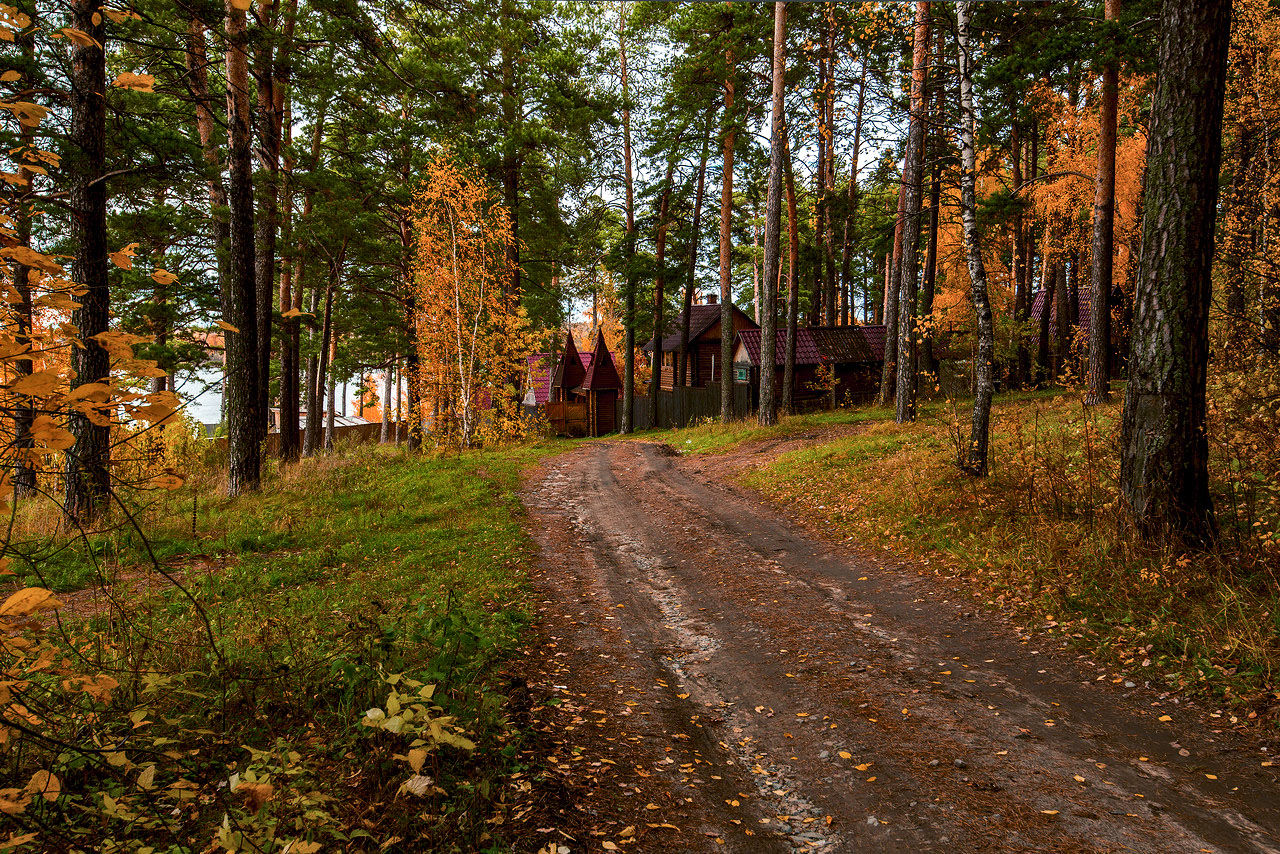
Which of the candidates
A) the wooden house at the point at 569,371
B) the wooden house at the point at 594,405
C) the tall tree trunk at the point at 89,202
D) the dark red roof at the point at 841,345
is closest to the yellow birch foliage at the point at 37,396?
the tall tree trunk at the point at 89,202

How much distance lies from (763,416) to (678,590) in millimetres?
12462

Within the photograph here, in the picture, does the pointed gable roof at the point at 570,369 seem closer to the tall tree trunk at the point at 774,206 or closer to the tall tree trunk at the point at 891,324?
the tall tree trunk at the point at 891,324

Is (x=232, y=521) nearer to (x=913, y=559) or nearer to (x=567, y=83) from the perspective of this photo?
(x=913, y=559)

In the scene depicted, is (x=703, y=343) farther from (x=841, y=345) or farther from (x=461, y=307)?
(x=461, y=307)

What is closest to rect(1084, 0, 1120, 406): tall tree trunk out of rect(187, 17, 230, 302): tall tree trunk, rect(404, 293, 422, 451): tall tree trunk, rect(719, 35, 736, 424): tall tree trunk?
rect(719, 35, 736, 424): tall tree trunk

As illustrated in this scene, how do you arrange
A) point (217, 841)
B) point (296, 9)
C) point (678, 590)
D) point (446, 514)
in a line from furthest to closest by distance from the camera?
point (296, 9) < point (446, 514) < point (678, 590) < point (217, 841)

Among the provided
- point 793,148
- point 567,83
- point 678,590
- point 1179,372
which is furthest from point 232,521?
point 567,83

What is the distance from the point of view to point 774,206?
59.7 feet

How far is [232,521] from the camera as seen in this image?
31.2 ft

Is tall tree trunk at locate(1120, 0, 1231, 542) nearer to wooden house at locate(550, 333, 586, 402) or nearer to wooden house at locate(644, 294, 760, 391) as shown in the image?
wooden house at locate(644, 294, 760, 391)

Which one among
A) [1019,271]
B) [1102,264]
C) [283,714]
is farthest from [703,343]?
[283,714]

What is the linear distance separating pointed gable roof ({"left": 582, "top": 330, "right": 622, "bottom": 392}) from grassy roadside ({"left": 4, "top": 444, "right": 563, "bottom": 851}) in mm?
26579

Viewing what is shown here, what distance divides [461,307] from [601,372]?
A: 50.4 feet

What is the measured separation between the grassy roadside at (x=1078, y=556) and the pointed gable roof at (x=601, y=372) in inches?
887
